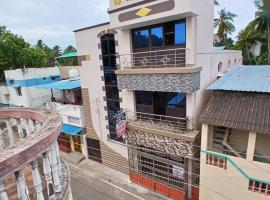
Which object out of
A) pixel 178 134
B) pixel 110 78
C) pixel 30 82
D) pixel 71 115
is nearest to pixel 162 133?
pixel 178 134

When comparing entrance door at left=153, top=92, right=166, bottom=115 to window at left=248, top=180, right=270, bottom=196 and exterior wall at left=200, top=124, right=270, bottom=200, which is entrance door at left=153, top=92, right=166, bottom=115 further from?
window at left=248, top=180, right=270, bottom=196

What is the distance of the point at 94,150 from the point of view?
20094 millimetres

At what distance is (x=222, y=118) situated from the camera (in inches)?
425

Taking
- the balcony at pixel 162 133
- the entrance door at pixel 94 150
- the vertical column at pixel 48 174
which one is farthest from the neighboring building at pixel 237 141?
the entrance door at pixel 94 150

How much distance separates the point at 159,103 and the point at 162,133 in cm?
224

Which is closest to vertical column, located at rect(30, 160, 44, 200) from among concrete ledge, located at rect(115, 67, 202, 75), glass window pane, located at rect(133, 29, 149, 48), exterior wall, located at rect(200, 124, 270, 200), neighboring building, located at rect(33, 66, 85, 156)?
concrete ledge, located at rect(115, 67, 202, 75)

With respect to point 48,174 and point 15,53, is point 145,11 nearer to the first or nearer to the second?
point 48,174

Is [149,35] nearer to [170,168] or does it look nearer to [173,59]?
[173,59]

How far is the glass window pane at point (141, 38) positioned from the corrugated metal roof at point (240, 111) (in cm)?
565

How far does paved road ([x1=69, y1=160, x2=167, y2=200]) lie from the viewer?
15570 millimetres

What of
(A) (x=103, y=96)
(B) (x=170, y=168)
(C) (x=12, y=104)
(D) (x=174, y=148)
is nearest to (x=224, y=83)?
(D) (x=174, y=148)

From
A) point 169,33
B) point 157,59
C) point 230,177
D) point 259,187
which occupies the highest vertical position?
point 169,33

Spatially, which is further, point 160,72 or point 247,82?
point 247,82

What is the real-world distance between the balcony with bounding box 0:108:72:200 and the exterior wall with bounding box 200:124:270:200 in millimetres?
8001
